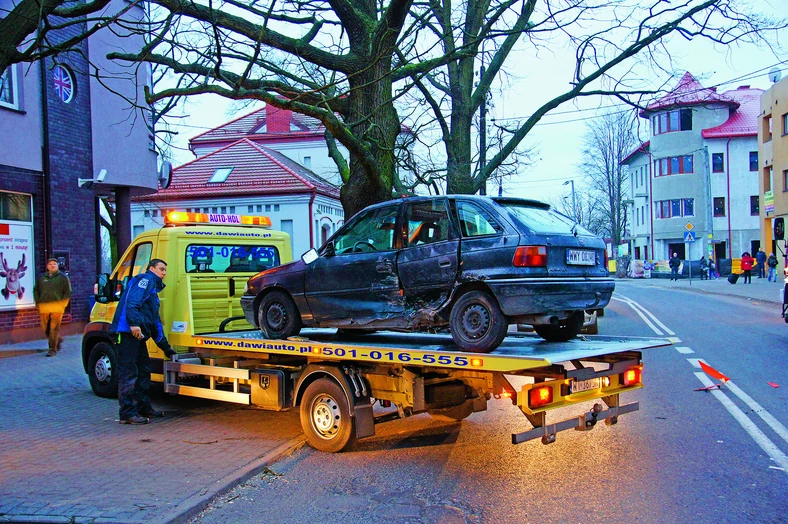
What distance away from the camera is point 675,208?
186ft

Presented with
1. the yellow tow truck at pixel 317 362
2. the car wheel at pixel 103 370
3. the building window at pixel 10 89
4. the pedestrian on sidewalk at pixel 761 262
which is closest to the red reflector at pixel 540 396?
the yellow tow truck at pixel 317 362

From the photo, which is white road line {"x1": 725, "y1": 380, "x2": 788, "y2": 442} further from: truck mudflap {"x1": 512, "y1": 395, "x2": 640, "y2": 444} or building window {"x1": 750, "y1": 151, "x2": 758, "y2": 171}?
building window {"x1": 750, "y1": 151, "x2": 758, "y2": 171}

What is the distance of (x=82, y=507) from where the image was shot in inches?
197

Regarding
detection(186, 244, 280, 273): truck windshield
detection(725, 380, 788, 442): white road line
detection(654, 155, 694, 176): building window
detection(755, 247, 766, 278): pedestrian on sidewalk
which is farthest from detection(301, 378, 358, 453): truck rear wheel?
detection(654, 155, 694, 176): building window

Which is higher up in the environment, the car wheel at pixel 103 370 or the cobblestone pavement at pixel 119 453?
the car wheel at pixel 103 370

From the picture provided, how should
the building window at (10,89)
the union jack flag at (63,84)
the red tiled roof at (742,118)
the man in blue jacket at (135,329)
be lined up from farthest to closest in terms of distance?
the red tiled roof at (742,118) < the union jack flag at (63,84) < the building window at (10,89) < the man in blue jacket at (135,329)

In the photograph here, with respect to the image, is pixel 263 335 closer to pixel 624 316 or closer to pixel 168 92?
pixel 168 92

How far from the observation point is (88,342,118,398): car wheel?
361 inches

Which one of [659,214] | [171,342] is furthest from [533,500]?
[659,214]

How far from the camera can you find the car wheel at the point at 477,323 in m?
5.72

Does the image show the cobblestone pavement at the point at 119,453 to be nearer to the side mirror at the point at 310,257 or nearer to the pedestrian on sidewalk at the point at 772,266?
the side mirror at the point at 310,257

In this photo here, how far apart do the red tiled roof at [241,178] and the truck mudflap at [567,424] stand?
80.2 ft

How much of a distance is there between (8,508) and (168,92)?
6.84 metres

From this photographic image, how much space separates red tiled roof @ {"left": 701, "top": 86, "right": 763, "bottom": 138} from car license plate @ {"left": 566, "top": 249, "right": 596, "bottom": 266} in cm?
5367
